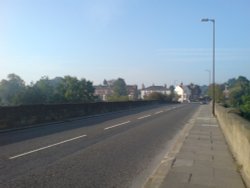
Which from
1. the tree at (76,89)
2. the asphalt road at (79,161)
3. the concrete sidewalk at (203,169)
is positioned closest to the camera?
the concrete sidewalk at (203,169)

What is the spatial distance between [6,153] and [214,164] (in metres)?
5.80

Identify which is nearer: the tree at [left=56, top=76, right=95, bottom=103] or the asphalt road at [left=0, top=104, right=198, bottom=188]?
the asphalt road at [left=0, top=104, right=198, bottom=188]

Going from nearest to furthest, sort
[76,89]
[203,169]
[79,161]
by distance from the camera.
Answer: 1. [203,169]
2. [79,161]
3. [76,89]

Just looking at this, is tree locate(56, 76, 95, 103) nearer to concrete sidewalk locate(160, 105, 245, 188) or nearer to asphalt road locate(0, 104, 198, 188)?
asphalt road locate(0, 104, 198, 188)

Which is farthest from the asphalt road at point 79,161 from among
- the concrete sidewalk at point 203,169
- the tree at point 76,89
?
the tree at point 76,89

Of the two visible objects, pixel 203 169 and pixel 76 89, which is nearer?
pixel 203 169

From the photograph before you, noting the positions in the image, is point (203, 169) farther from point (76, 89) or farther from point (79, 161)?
point (76, 89)

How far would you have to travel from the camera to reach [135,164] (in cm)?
1102

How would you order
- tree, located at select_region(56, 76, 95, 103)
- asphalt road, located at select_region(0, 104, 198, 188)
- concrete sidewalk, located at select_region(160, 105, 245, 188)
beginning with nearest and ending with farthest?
1. concrete sidewalk, located at select_region(160, 105, 245, 188)
2. asphalt road, located at select_region(0, 104, 198, 188)
3. tree, located at select_region(56, 76, 95, 103)

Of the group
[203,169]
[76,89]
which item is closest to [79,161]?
[203,169]

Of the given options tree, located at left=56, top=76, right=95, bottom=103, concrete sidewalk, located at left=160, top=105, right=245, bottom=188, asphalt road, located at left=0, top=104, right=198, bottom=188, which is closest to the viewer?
concrete sidewalk, located at left=160, top=105, right=245, bottom=188

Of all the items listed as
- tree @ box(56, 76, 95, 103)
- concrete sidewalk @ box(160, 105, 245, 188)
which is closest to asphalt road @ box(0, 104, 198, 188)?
concrete sidewalk @ box(160, 105, 245, 188)

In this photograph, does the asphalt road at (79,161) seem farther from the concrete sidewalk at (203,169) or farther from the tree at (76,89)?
the tree at (76,89)

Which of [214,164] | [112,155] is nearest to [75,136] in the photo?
[112,155]
